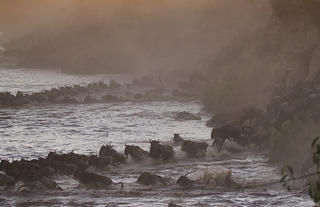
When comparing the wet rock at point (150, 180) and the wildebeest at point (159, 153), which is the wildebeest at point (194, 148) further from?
the wet rock at point (150, 180)

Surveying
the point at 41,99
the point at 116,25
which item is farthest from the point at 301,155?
the point at 116,25

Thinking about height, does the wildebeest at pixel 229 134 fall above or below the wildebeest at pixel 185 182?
above

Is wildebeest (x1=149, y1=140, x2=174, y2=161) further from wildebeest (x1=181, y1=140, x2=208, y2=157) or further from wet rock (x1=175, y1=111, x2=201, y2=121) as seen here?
wet rock (x1=175, y1=111, x2=201, y2=121)

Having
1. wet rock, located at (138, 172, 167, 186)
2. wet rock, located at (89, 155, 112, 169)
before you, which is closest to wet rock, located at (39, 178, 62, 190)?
wet rock, located at (138, 172, 167, 186)

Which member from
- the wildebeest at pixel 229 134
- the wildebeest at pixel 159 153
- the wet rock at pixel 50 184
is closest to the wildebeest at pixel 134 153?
the wildebeest at pixel 159 153

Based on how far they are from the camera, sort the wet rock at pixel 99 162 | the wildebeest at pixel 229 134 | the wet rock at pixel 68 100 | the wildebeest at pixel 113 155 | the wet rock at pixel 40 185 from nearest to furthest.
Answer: the wet rock at pixel 40 185 < the wet rock at pixel 99 162 < the wildebeest at pixel 113 155 < the wildebeest at pixel 229 134 < the wet rock at pixel 68 100

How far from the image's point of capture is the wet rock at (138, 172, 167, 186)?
96.7 ft

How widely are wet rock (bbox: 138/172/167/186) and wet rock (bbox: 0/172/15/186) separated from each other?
498 centimetres

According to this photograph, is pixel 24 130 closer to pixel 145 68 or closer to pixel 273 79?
pixel 273 79

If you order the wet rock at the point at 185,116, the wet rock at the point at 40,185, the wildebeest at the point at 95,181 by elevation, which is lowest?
the wet rock at the point at 40,185

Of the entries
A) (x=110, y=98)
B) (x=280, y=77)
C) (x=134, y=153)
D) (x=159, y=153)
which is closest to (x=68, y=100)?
(x=110, y=98)

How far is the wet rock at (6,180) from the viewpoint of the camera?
2916cm

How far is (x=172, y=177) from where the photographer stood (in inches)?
1239

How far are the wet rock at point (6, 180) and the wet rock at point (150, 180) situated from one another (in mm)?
4983
